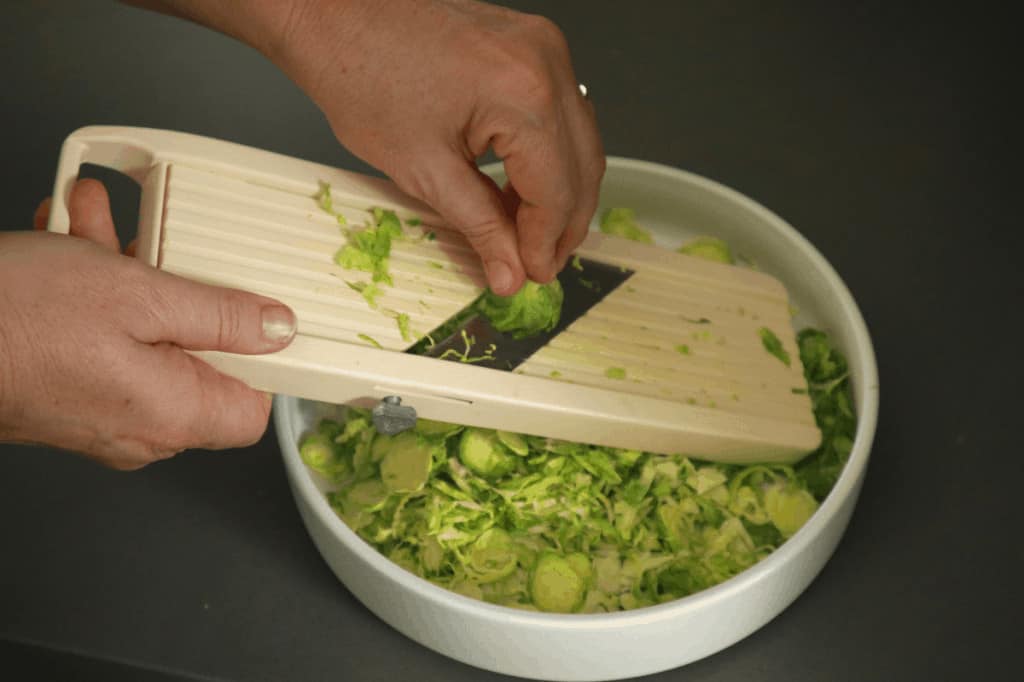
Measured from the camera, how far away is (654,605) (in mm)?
1160

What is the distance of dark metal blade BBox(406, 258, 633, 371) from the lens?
1.23 metres

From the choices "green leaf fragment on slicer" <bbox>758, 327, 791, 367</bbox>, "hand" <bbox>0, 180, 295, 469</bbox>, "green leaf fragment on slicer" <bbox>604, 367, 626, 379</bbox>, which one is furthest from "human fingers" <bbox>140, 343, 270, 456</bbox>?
"green leaf fragment on slicer" <bbox>758, 327, 791, 367</bbox>

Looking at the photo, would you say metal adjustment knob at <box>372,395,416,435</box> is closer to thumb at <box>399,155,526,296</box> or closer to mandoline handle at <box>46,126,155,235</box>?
thumb at <box>399,155,526,296</box>

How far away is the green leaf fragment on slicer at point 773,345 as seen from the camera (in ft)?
4.44

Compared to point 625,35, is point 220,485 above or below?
below

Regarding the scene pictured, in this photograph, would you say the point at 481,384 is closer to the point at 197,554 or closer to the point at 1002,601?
the point at 197,554

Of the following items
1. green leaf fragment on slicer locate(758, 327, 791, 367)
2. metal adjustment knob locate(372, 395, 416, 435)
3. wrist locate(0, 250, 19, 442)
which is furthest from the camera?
green leaf fragment on slicer locate(758, 327, 791, 367)

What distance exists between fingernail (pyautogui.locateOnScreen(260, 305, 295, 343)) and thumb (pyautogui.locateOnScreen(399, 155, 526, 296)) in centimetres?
20

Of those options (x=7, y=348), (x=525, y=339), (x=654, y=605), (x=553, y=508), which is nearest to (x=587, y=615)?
(x=654, y=605)

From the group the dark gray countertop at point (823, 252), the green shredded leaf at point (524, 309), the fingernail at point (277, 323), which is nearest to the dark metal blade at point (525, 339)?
the green shredded leaf at point (524, 309)

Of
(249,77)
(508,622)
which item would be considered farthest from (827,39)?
(508,622)

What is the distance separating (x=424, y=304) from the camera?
1239 mm

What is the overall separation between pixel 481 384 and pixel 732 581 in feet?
1.01

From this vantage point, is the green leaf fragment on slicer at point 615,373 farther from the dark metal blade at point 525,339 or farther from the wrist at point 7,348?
the wrist at point 7,348
